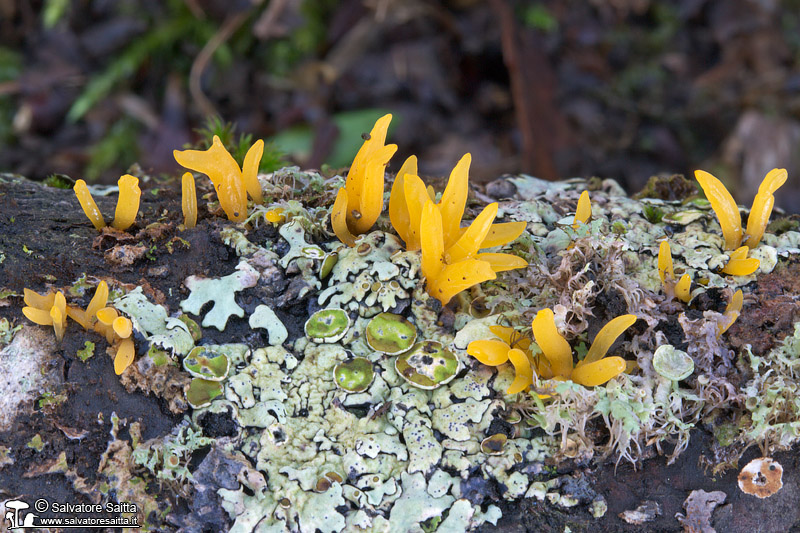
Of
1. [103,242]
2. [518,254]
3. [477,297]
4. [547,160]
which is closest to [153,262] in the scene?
[103,242]

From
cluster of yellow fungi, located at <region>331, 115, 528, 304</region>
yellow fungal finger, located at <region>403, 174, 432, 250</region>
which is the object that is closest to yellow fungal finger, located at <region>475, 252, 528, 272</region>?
cluster of yellow fungi, located at <region>331, 115, 528, 304</region>

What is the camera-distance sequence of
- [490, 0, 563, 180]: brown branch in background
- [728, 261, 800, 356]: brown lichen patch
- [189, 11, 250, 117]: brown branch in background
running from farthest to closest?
1. [189, 11, 250, 117]: brown branch in background
2. [490, 0, 563, 180]: brown branch in background
3. [728, 261, 800, 356]: brown lichen patch

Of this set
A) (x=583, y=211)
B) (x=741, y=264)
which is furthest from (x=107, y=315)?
(x=741, y=264)

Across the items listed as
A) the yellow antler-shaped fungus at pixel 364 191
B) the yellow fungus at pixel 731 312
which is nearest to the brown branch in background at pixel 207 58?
the yellow antler-shaped fungus at pixel 364 191

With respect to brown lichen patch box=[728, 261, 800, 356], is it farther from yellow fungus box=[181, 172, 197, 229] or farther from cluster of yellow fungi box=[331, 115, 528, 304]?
yellow fungus box=[181, 172, 197, 229]

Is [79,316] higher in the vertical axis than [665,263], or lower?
lower

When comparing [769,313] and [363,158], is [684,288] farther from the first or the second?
[363,158]

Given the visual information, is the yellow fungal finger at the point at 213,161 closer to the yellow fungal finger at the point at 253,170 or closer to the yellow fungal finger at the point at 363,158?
the yellow fungal finger at the point at 253,170
